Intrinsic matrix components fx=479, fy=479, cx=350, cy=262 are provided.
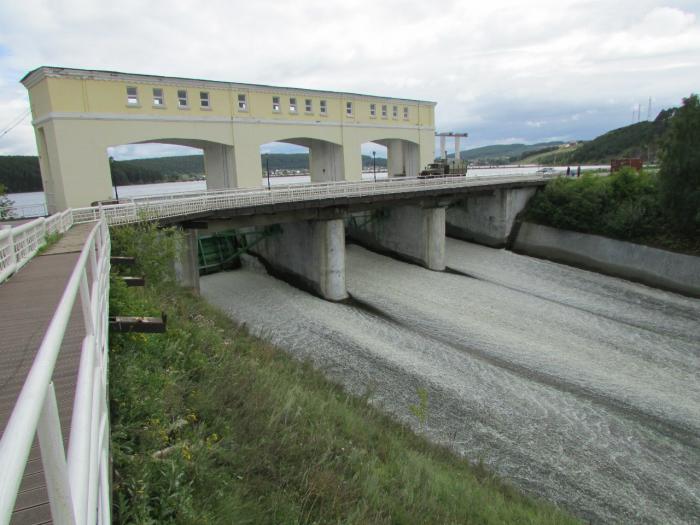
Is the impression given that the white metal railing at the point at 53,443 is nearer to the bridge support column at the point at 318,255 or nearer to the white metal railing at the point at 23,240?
the white metal railing at the point at 23,240

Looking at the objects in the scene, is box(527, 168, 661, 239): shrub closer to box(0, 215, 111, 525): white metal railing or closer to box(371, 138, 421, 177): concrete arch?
box(371, 138, 421, 177): concrete arch

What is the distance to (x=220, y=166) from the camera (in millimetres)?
32625

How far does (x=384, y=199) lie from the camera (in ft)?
107

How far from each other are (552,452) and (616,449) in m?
2.26

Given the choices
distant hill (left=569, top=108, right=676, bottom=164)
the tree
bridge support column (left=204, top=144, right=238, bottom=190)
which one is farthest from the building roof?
distant hill (left=569, top=108, right=676, bottom=164)

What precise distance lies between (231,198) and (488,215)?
26862 millimetres

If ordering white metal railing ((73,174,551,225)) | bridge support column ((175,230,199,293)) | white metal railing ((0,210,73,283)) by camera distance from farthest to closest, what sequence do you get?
bridge support column ((175,230,199,293))
white metal railing ((73,174,551,225))
white metal railing ((0,210,73,283))

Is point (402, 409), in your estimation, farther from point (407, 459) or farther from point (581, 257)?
point (581, 257)

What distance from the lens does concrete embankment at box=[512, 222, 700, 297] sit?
31953 mm

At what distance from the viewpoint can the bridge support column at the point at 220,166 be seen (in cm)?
3216

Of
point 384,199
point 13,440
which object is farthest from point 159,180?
point 13,440

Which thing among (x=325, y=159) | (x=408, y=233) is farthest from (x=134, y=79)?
(x=408, y=233)

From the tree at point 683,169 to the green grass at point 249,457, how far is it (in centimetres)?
2893

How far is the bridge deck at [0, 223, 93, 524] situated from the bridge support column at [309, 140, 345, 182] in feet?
99.5
